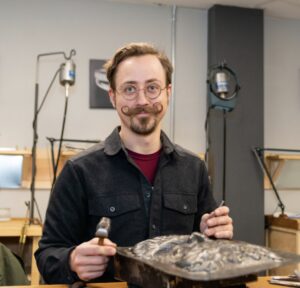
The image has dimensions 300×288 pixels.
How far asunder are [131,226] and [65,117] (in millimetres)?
1828

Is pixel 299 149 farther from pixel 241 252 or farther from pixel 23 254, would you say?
pixel 241 252

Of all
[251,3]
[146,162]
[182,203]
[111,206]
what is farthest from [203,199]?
[251,3]

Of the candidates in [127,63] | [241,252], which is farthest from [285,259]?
[127,63]

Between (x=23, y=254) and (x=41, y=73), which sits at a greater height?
(x=41, y=73)

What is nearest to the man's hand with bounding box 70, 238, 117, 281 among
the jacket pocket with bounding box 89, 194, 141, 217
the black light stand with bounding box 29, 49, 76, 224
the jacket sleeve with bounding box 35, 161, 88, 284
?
the jacket sleeve with bounding box 35, 161, 88, 284

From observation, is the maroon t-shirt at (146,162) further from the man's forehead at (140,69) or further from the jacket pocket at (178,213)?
the man's forehead at (140,69)

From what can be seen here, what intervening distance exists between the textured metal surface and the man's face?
21.3 inches

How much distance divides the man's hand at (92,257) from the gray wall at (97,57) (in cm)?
218

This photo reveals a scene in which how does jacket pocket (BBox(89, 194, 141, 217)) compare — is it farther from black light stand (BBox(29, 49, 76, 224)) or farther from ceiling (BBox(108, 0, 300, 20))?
ceiling (BBox(108, 0, 300, 20))

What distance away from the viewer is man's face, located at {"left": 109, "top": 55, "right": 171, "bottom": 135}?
142 cm

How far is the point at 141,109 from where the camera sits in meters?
1.42

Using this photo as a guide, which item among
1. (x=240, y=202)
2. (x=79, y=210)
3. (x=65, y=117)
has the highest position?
(x=65, y=117)

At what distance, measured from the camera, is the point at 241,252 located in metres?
0.86

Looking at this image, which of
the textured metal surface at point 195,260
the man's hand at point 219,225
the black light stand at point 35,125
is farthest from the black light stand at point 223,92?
the textured metal surface at point 195,260
